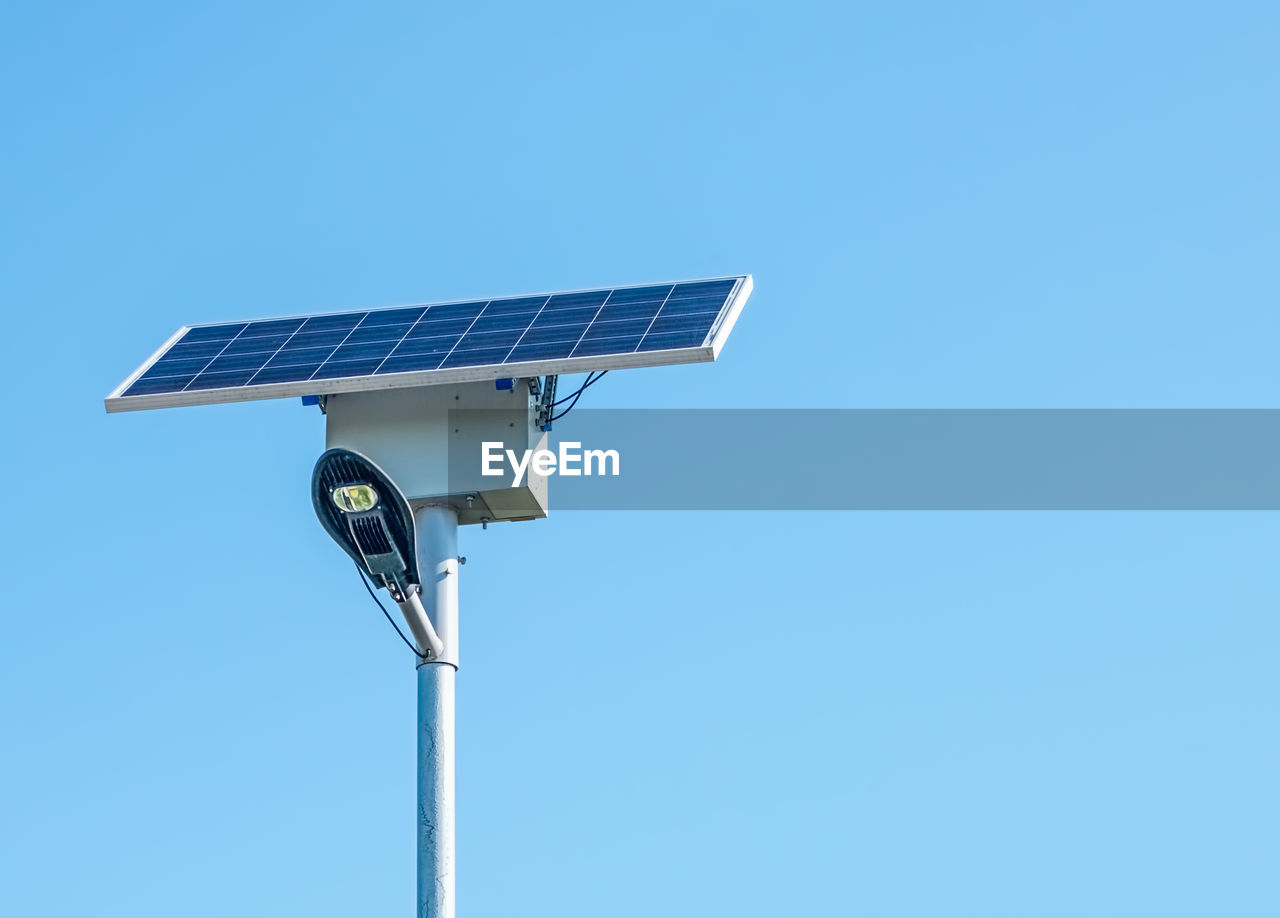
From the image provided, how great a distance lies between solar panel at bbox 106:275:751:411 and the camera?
17250 millimetres

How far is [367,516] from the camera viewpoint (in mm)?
15562

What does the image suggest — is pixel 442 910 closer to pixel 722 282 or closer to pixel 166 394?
pixel 166 394

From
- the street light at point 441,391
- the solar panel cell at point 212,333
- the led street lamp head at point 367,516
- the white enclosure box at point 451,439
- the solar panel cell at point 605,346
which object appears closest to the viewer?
the led street lamp head at point 367,516

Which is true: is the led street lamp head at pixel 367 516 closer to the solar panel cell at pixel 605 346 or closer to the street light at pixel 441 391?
the street light at pixel 441 391

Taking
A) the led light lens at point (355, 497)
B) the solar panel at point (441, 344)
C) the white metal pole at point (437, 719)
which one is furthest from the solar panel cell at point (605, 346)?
the led light lens at point (355, 497)

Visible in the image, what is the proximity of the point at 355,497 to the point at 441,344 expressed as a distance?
325 cm

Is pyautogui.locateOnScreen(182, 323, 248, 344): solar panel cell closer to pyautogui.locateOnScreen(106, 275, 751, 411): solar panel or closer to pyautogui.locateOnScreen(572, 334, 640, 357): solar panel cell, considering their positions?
pyautogui.locateOnScreen(106, 275, 751, 411): solar panel

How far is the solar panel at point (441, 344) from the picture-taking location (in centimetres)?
1725

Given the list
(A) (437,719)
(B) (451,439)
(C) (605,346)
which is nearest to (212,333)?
(B) (451,439)

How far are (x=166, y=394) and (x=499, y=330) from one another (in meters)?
3.13

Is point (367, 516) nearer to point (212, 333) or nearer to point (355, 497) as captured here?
point (355, 497)

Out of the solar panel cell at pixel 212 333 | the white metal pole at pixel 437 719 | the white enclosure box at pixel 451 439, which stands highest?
the solar panel cell at pixel 212 333

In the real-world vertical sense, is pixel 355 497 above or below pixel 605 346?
below

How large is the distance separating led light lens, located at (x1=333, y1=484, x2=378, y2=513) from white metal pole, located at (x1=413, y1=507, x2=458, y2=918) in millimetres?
2130
